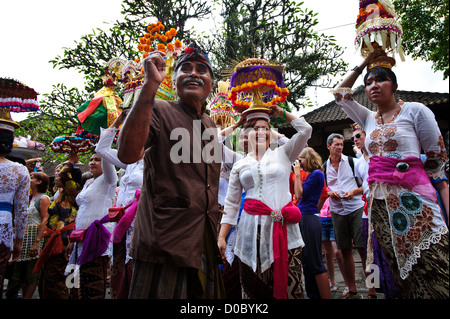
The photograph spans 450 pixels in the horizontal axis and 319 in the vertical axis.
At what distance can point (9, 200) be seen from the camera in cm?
331

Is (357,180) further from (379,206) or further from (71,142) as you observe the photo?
(71,142)

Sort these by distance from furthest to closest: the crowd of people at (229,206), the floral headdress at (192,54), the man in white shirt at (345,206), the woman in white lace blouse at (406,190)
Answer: the man in white shirt at (345,206) → the woman in white lace blouse at (406,190) → the floral headdress at (192,54) → the crowd of people at (229,206)


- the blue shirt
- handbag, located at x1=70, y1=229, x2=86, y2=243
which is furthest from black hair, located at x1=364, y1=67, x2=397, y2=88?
handbag, located at x1=70, y1=229, x2=86, y2=243

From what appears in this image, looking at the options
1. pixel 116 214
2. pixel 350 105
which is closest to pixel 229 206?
pixel 116 214

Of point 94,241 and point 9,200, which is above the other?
point 9,200

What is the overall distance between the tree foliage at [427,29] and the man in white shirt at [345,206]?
33.3 feet

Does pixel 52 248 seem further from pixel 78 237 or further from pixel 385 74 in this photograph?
pixel 385 74

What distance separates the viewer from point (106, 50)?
40.3 ft

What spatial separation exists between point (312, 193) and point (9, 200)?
3598 millimetres

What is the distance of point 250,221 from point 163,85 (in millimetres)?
1437

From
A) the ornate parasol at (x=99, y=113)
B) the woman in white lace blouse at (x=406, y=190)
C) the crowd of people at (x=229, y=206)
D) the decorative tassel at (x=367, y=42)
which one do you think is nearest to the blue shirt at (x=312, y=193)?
the crowd of people at (x=229, y=206)

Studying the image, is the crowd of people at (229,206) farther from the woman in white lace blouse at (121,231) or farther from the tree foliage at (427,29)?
the tree foliage at (427,29)

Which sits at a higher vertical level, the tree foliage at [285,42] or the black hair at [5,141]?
the tree foliage at [285,42]

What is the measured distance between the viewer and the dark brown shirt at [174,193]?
149 cm
